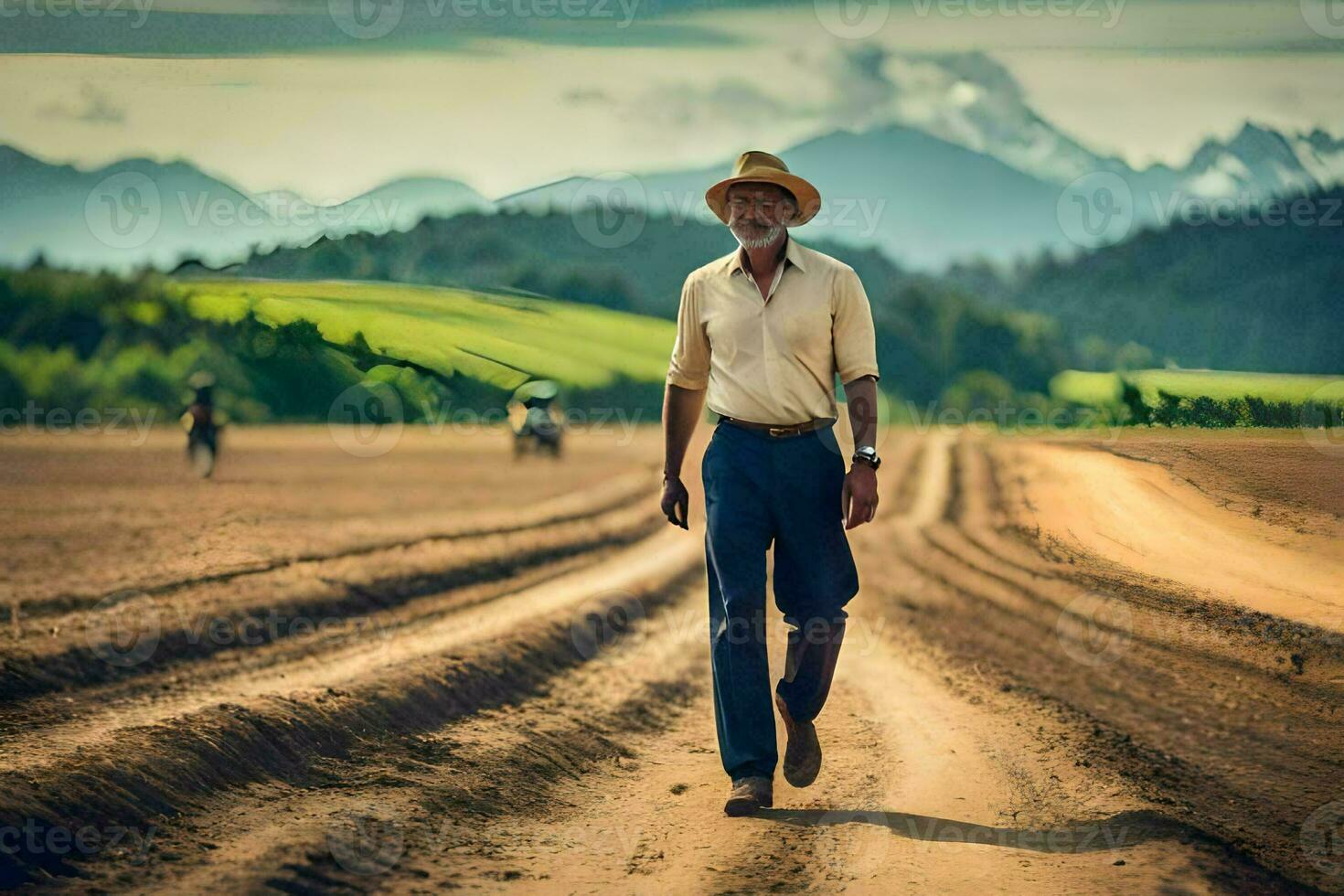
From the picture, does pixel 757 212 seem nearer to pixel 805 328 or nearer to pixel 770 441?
pixel 805 328

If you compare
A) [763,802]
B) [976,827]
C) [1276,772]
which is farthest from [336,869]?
[1276,772]

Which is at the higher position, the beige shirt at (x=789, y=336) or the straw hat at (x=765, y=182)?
the straw hat at (x=765, y=182)

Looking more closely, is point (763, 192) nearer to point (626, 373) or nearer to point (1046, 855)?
point (1046, 855)

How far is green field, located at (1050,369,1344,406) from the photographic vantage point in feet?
18.4

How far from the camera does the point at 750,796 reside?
470cm

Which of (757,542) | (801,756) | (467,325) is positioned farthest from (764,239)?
(467,325)

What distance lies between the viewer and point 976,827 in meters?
4.60

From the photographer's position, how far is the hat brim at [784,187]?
4609mm

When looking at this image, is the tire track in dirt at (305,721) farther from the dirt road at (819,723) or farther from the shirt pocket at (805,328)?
the shirt pocket at (805,328)

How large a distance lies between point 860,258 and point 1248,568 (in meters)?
3.81

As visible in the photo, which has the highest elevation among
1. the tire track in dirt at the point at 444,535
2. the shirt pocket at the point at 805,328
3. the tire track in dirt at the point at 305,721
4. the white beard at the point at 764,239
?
the white beard at the point at 764,239

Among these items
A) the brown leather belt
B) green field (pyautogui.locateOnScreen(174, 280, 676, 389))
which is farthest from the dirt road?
green field (pyautogui.locateOnScreen(174, 280, 676, 389))

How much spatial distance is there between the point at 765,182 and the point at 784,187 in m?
0.08

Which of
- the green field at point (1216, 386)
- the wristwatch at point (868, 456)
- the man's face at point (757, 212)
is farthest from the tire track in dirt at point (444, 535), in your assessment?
the green field at point (1216, 386)
